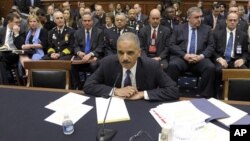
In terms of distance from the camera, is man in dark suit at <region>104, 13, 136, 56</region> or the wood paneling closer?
man in dark suit at <region>104, 13, 136, 56</region>

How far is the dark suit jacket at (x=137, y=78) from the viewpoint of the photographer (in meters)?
2.38

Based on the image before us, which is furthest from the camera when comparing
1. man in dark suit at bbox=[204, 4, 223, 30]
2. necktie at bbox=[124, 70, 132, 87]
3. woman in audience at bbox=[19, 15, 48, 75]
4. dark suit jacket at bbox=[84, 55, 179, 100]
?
man in dark suit at bbox=[204, 4, 223, 30]

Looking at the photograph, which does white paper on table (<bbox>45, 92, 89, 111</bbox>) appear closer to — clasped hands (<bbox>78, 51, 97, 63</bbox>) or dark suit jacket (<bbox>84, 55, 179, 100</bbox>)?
dark suit jacket (<bbox>84, 55, 179, 100</bbox>)

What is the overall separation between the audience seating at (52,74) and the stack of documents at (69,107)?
55 cm

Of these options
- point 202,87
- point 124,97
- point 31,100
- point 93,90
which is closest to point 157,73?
point 124,97

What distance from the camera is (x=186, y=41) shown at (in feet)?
14.7

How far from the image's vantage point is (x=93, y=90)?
2.37 metres

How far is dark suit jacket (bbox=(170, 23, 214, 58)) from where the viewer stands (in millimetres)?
4369

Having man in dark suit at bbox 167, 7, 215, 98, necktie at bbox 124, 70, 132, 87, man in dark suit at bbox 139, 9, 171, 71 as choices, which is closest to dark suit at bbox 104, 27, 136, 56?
man in dark suit at bbox 139, 9, 171, 71

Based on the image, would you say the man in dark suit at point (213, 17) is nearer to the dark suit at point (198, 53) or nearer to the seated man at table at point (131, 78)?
the dark suit at point (198, 53)

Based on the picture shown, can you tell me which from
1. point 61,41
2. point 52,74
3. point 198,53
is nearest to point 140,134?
point 52,74

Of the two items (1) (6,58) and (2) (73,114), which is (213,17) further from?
(2) (73,114)

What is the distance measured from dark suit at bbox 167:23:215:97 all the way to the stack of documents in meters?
2.18

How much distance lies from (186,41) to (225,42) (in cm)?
59
